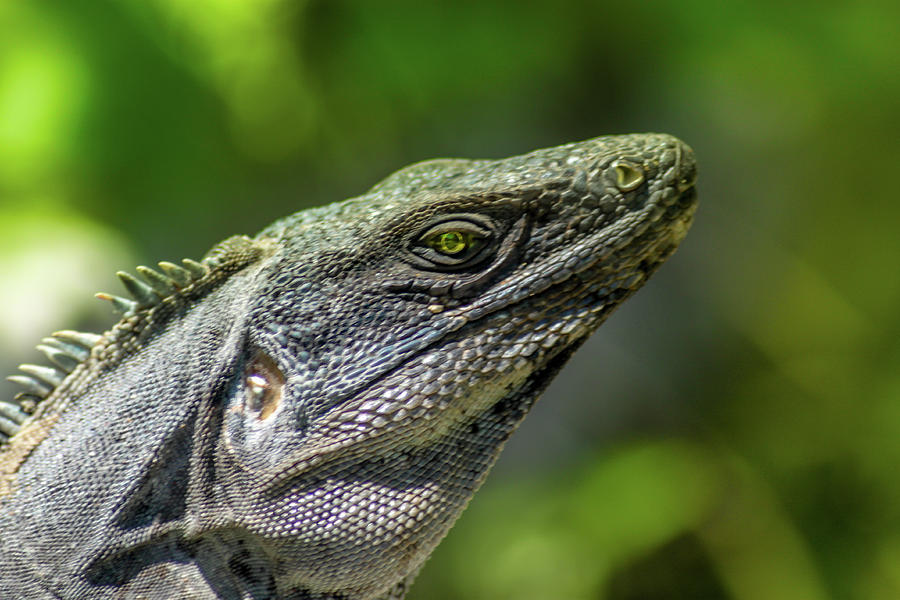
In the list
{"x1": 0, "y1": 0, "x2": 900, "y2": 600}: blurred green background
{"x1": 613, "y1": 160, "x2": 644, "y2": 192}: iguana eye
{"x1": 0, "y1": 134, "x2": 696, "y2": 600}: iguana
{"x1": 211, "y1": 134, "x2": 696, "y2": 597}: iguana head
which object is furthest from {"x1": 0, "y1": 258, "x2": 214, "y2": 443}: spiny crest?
{"x1": 0, "y1": 0, "x2": 900, "y2": 600}: blurred green background

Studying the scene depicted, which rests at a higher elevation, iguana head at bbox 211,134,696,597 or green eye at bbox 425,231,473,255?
green eye at bbox 425,231,473,255

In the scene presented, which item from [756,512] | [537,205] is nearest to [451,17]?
[756,512]

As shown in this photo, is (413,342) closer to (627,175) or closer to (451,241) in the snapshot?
(451,241)

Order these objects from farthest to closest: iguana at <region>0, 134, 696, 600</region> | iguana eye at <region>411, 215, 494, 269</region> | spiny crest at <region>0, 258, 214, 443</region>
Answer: spiny crest at <region>0, 258, 214, 443</region> < iguana eye at <region>411, 215, 494, 269</region> < iguana at <region>0, 134, 696, 600</region>

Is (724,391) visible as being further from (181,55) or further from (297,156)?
(181,55)

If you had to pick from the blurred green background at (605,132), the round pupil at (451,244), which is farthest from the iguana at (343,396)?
the blurred green background at (605,132)

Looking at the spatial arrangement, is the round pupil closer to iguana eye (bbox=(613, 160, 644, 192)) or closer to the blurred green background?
iguana eye (bbox=(613, 160, 644, 192))

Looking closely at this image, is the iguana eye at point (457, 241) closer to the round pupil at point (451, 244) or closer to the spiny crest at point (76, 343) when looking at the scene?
the round pupil at point (451, 244)
